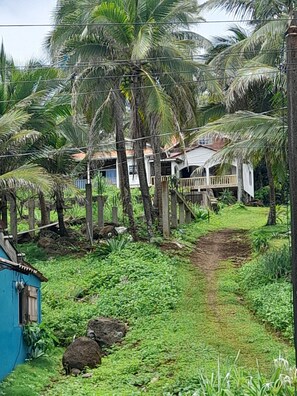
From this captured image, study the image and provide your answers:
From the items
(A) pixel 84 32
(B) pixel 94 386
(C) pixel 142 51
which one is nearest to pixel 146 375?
(B) pixel 94 386

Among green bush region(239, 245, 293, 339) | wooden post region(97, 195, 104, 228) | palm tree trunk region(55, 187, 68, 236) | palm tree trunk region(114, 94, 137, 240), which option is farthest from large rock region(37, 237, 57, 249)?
green bush region(239, 245, 293, 339)

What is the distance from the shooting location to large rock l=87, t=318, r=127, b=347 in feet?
41.9

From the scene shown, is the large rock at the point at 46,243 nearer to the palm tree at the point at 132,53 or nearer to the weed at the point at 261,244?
the palm tree at the point at 132,53

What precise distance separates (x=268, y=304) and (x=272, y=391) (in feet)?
19.7

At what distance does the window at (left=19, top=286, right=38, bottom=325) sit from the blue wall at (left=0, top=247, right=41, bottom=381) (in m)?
0.25

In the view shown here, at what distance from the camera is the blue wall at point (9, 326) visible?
1102cm

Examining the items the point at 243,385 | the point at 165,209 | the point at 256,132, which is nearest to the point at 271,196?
the point at 165,209

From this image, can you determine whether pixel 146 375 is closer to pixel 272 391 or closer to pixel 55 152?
pixel 272 391

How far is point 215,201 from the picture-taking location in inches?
1369

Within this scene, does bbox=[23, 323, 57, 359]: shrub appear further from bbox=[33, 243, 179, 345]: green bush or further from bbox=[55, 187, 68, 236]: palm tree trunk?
bbox=[55, 187, 68, 236]: palm tree trunk

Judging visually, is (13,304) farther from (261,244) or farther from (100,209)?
(100,209)

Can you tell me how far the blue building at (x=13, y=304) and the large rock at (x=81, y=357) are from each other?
103cm

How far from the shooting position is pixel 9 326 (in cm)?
1159

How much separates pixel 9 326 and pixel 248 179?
3150 cm
